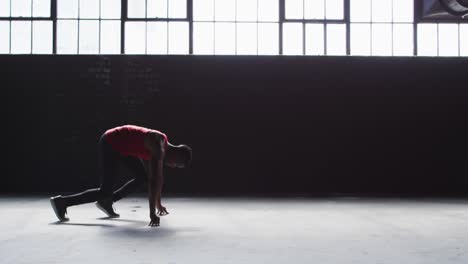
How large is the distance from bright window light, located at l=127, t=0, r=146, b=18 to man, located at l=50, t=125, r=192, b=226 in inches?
219

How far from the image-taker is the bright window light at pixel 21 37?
457 inches

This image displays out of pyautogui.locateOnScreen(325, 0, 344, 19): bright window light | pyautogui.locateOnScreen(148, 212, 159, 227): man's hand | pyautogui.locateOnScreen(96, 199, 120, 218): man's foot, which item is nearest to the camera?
pyautogui.locateOnScreen(148, 212, 159, 227): man's hand

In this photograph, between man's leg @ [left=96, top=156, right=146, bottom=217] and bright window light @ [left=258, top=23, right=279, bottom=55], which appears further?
bright window light @ [left=258, top=23, right=279, bottom=55]

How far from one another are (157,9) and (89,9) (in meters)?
1.42

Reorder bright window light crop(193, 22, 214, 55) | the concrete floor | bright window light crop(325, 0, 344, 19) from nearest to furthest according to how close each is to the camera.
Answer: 1. the concrete floor
2. bright window light crop(193, 22, 214, 55)
3. bright window light crop(325, 0, 344, 19)

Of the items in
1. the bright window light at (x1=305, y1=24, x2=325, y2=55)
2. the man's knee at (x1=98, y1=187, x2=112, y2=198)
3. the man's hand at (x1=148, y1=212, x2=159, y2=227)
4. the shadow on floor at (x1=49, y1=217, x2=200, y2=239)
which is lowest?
the shadow on floor at (x1=49, y1=217, x2=200, y2=239)

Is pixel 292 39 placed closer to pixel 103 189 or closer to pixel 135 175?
pixel 135 175

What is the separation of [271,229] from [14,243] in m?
2.61

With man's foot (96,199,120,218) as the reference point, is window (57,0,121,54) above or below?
above

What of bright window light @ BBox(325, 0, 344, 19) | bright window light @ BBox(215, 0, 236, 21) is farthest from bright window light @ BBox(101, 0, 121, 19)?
bright window light @ BBox(325, 0, 344, 19)

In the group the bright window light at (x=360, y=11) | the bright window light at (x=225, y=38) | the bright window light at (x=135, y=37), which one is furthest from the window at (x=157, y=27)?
the bright window light at (x=360, y=11)

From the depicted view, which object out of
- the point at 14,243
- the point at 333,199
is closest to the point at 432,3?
the point at 333,199

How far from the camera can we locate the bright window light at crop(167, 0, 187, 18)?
11.7 metres

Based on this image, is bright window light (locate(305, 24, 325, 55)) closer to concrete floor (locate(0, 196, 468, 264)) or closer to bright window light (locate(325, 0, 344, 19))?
bright window light (locate(325, 0, 344, 19))
